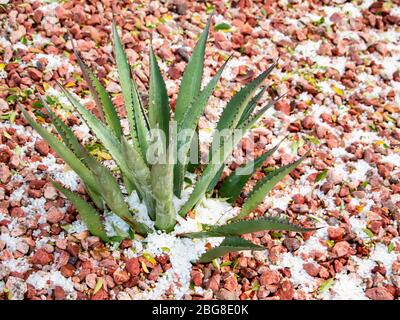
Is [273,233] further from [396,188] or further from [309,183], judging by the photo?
[396,188]

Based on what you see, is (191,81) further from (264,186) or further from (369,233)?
(369,233)

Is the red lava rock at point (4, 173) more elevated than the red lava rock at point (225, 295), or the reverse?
the red lava rock at point (4, 173)

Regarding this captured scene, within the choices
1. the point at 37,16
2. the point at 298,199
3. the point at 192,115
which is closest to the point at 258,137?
the point at 298,199

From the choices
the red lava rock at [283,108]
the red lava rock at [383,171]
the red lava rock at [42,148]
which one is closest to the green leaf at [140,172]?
the red lava rock at [42,148]

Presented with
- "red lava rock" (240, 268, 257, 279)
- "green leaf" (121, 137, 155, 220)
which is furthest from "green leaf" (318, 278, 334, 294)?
"green leaf" (121, 137, 155, 220)

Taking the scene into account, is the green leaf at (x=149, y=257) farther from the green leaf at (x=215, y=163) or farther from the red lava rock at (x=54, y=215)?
the red lava rock at (x=54, y=215)

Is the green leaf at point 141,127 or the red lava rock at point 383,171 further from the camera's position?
the red lava rock at point 383,171

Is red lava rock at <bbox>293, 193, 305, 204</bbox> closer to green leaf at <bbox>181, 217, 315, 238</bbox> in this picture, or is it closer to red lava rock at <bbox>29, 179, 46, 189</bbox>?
green leaf at <bbox>181, 217, 315, 238</bbox>

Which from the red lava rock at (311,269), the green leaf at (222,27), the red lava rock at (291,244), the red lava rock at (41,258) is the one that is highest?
the green leaf at (222,27)
